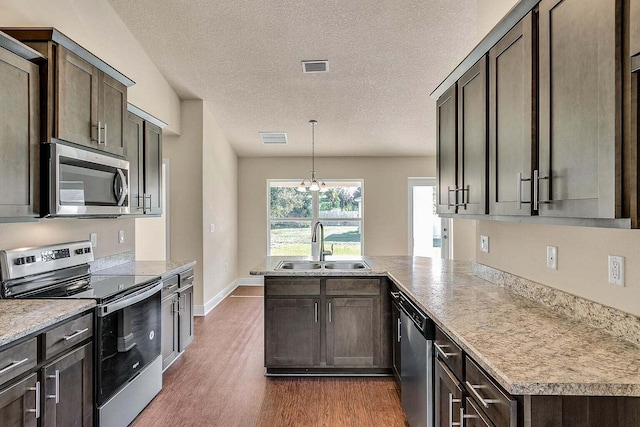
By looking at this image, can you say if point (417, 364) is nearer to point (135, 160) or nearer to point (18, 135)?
point (18, 135)

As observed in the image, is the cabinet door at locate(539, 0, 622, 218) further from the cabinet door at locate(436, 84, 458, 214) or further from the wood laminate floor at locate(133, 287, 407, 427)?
the wood laminate floor at locate(133, 287, 407, 427)

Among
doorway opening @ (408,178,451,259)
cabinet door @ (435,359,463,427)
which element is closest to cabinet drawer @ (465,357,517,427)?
cabinet door @ (435,359,463,427)

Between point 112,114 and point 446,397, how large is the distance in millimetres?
2835

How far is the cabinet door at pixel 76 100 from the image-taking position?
2.26 metres

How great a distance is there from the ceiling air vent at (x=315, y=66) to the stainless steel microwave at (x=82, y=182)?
7.21ft

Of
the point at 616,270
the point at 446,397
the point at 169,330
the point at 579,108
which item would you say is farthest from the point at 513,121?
the point at 169,330

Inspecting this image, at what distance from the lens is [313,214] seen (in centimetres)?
737

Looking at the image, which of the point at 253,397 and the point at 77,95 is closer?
the point at 77,95

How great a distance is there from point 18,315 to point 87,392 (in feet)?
1.95

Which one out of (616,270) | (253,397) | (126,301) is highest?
(616,270)

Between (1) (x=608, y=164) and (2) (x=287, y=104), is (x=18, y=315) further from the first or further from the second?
(2) (x=287, y=104)

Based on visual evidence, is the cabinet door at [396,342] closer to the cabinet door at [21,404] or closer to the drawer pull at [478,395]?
the drawer pull at [478,395]

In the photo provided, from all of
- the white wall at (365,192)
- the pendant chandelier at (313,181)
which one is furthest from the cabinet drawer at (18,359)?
the white wall at (365,192)

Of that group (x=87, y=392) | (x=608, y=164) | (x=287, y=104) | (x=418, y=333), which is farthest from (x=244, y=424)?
(x=287, y=104)
